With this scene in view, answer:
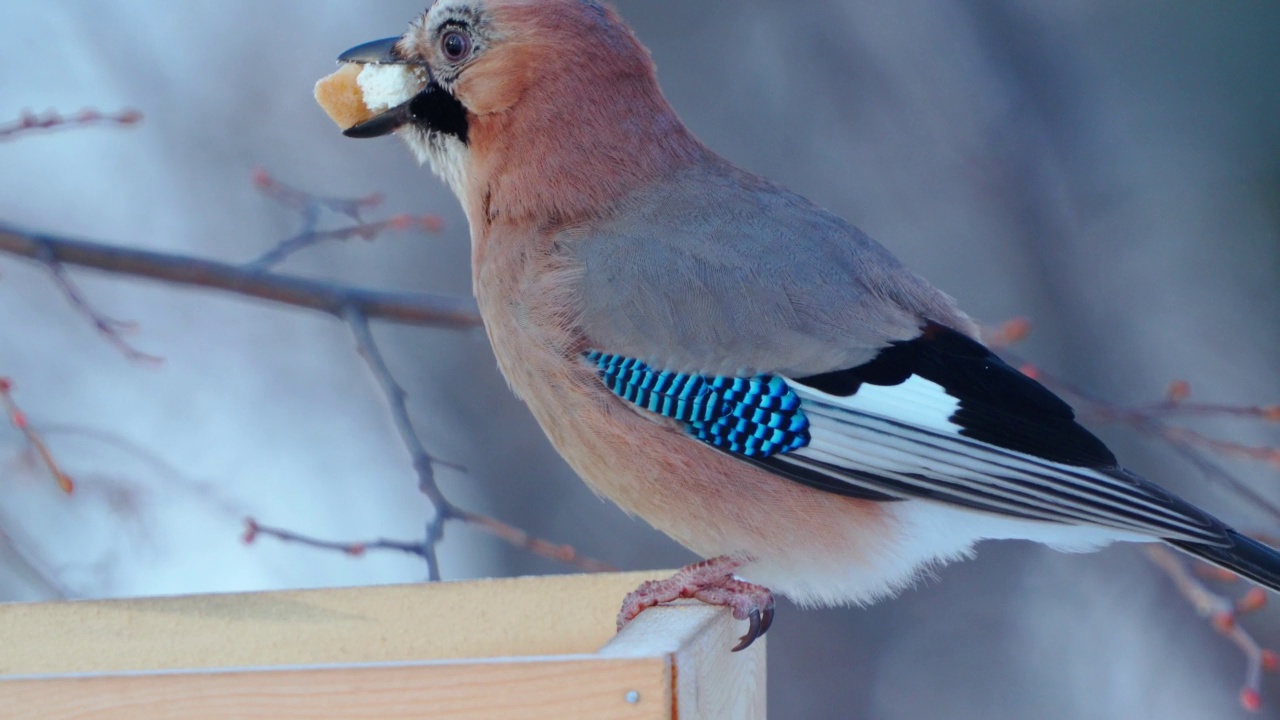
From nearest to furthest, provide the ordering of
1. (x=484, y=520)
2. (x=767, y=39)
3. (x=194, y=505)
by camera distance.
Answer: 1. (x=484, y=520)
2. (x=194, y=505)
3. (x=767, y=39)

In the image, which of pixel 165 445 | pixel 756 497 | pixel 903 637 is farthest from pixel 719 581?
pixel 165 445

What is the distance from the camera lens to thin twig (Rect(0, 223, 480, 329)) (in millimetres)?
1646

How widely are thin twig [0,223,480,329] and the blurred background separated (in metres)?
0.58

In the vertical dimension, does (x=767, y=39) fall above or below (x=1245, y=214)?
above

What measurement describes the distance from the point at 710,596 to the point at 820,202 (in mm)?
1178

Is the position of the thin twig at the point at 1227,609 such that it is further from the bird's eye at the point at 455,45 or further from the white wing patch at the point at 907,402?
the bird's eye at the point at 455,45

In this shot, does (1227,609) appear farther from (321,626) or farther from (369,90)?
(369,90)

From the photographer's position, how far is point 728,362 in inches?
51.4

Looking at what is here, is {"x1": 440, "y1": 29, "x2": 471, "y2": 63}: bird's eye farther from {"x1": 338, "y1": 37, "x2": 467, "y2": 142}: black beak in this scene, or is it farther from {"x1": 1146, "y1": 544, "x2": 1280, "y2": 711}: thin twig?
{"x1": 1146, "y1": 544, "x2": 1280, "y2": 711}: thin twig

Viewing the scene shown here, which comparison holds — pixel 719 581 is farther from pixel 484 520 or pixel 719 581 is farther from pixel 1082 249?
pixel 1082 249

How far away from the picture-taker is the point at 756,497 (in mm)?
1318

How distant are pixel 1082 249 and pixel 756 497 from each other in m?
1.20

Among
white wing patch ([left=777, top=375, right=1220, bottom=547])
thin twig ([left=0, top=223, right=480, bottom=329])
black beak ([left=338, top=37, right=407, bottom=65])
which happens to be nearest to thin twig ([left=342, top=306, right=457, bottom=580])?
thin twig ([left=0, top=223, right=480, bottom=329])

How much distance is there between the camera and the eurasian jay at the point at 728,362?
1252mm
